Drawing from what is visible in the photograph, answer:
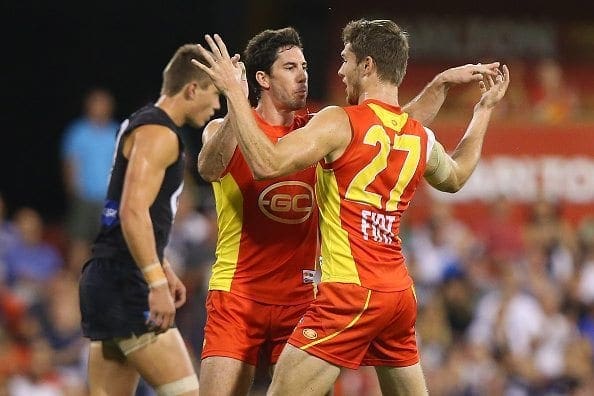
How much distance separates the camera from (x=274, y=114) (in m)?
6.79

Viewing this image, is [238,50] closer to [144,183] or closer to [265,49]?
[144,183]

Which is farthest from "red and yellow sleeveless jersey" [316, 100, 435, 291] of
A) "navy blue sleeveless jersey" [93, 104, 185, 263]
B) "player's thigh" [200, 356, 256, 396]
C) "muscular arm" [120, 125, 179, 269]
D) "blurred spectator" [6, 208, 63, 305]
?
"blurred spectator" [6, 208, 63, 305]

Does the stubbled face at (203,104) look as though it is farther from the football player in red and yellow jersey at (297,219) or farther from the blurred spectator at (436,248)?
the blurred spectator at (436,248)

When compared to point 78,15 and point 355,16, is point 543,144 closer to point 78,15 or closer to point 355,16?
point 355,16

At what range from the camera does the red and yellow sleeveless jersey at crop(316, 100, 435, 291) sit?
620cm

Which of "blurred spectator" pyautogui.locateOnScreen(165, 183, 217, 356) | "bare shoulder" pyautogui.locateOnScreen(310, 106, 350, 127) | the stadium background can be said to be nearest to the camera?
"bare shoulder" pyautogui.locateOnScreen(310, 106, 350, 127)

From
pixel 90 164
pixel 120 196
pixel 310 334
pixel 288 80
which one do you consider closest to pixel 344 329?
pixel 310 334

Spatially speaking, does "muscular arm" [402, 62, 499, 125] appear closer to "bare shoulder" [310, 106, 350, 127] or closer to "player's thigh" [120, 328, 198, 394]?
"bare shoulder" [310, 106, 350, 127]

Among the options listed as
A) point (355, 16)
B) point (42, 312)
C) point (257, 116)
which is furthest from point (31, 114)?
point (257, 116)

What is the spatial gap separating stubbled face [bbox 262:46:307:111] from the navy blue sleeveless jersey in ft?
2.73

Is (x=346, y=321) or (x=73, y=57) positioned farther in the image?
(x=73, y=57)

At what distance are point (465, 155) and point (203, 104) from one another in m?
1.58

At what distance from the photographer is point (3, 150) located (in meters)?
18.4

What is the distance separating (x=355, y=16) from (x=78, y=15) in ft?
13.5
